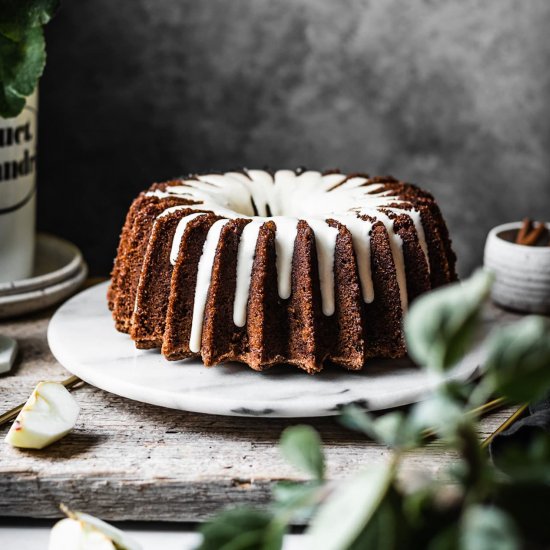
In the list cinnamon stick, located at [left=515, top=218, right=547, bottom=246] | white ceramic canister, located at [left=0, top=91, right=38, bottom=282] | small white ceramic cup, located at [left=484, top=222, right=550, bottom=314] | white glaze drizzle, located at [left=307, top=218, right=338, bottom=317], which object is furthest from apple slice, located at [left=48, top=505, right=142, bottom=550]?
cinnamon stick, located at [left=515, top=218, right=547, bottom=246]

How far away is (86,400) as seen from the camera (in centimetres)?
125

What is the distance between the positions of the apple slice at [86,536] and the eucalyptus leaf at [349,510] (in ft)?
1.37

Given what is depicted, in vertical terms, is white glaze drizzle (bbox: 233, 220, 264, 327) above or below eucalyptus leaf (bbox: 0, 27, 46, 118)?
below

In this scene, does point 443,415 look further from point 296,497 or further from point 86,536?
point 86,536

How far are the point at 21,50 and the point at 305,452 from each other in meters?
1.05

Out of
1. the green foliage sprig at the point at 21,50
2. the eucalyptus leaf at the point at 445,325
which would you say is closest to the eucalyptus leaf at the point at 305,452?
the eucalyptus leaf at the point at 445,325

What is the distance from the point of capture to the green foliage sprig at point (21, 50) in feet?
4.50

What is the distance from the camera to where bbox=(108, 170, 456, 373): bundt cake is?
1233 mm

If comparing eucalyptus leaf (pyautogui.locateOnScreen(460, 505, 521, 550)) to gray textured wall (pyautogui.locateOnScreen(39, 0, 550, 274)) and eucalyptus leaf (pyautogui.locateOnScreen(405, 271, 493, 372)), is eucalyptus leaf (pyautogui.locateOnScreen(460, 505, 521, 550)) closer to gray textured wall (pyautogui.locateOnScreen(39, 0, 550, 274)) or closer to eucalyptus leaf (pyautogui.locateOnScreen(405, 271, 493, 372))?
eucalyptus leaf (pyautogui.locateOnScreen(405, 271, 493, 372))

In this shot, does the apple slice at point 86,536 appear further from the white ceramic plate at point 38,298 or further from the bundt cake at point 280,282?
the white ceramic plate at point 38,298

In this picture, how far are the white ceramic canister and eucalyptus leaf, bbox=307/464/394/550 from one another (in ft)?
3.96

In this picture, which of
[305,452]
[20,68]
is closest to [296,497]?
[305,452]

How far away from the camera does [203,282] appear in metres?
1.24

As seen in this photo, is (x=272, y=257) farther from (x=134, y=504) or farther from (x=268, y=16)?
(x=268, y=16)
